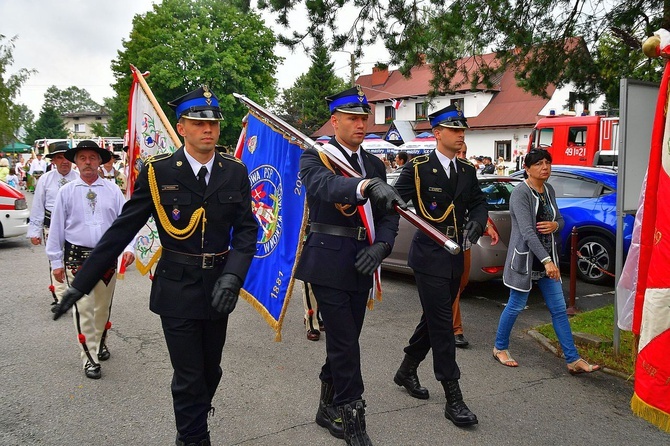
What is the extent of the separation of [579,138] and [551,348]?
13699mm

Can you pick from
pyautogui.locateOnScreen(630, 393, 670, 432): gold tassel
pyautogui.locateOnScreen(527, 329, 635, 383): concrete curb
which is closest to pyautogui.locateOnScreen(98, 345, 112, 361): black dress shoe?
pyautogui.locateOnScreen(527, 329, 635, 383): concrete curb

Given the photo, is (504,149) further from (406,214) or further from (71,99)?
(71,99)

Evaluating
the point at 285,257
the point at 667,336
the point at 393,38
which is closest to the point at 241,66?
the point at 393,38

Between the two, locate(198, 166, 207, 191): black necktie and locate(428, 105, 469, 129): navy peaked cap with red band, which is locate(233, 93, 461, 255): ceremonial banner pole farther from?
locate(428, 105, 469, 129): navy peaked cap with red band

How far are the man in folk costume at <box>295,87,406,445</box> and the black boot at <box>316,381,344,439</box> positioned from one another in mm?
11

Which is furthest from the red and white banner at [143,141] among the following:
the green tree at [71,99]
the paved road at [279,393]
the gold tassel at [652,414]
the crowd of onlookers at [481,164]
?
the green tree at [71,99]

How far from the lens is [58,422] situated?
4.20m

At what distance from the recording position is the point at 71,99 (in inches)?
5295

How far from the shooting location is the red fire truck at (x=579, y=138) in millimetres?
17205

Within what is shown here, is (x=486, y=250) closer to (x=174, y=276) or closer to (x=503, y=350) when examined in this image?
(x=503, y=350)

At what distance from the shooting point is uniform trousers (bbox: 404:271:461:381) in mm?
4227

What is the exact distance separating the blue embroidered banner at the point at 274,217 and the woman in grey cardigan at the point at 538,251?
1.91 m

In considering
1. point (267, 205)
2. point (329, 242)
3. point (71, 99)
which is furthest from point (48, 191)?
point (71, 99)

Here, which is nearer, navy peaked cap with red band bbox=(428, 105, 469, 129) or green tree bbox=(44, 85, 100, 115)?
navy peaked cap with red band bbox=(428, 105, 469, 129)
